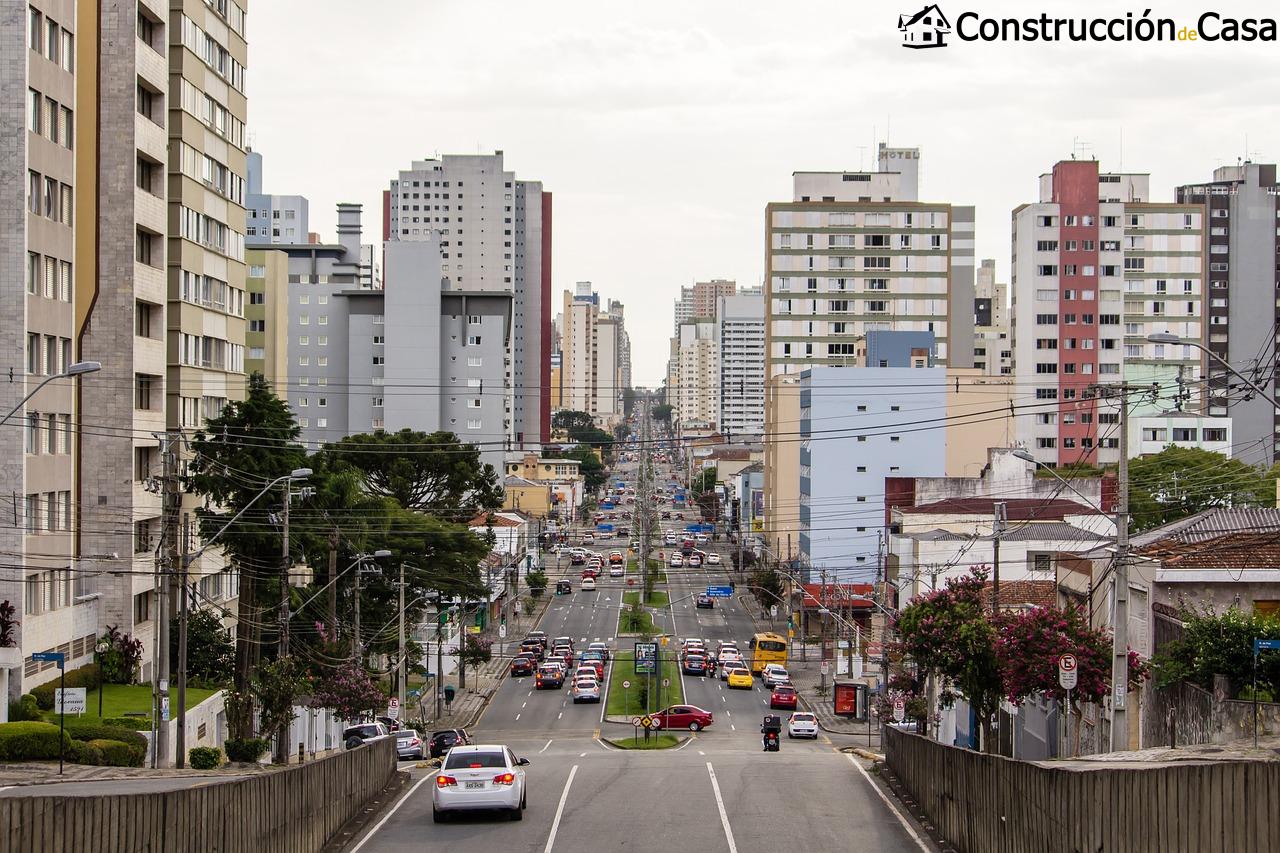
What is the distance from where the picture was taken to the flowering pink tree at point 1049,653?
102 ft

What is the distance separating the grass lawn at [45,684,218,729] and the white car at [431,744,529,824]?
15731 mm

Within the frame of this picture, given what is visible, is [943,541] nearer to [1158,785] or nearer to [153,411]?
[153,411]

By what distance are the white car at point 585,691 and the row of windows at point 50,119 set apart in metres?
39.6

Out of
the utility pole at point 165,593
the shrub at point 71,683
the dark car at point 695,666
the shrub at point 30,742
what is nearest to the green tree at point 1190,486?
the dark car at point 695,666

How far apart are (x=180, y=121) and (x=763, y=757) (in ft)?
112

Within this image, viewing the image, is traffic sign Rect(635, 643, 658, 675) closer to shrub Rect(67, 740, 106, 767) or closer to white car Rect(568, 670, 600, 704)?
white car Rect(568, 670, 600, 704)

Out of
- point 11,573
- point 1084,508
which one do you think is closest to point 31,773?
point 11,573

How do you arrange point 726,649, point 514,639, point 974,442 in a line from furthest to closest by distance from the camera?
1. point 974,442
2. point 514,639
3. point 726,649

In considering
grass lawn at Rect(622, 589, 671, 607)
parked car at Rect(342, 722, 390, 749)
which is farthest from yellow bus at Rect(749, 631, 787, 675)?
parked car at Rect(342, 722, 390, 749)

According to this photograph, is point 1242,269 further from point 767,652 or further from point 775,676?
point 775,676

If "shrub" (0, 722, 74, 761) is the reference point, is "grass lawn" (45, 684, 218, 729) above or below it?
below

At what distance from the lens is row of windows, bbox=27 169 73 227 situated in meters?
42.2

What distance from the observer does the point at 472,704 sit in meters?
75.1

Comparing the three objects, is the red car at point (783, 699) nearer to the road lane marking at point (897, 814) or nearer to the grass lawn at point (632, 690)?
the grass lawn at point (632, 690)
